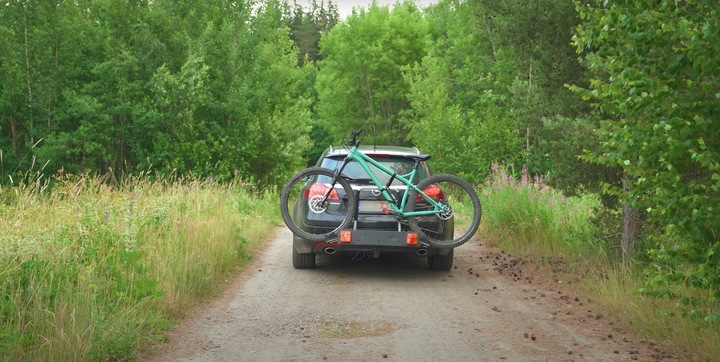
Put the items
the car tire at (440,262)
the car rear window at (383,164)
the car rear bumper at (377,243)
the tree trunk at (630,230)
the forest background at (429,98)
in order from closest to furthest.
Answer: the forest background at (429,98) < the car rear bumper at (377,243) < the tree trunk at (630,230) < the car rear window at (383,164) < the car tire at (440,262)

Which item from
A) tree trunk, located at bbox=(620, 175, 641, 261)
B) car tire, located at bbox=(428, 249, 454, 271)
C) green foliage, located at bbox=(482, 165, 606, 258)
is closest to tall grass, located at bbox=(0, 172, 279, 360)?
car tire, located at bbox=(428, 249, 454, 271)

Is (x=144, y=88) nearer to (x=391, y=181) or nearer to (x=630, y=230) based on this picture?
(x=391, y=181)

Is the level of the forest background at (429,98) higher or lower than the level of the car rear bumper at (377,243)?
higher

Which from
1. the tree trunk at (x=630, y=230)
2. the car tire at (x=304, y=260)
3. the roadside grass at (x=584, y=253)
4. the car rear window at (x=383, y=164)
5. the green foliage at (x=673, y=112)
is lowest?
the car tire at (x=304, y=260)

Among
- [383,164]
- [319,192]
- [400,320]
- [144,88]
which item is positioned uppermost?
[144,88]

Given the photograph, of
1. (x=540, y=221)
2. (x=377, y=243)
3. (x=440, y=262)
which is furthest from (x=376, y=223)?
(x=540, y=221)

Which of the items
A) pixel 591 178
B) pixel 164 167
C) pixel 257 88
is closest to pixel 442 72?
pixel 257 88

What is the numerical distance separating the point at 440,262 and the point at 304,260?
1922mm

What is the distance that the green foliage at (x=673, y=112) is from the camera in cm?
485

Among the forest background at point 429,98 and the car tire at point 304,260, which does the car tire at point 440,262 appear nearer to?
the car tire at point 304,260

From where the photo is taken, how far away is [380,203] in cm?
927

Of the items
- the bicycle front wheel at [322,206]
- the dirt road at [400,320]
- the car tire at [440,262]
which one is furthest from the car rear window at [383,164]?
the dirt road at [400,320]

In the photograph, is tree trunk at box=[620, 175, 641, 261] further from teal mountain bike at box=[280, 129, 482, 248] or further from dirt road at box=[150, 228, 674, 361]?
teal mountain bike at box=[280, 129, 482, 248]

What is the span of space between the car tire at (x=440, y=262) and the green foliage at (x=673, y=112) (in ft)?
14.6
